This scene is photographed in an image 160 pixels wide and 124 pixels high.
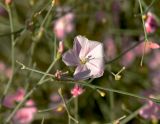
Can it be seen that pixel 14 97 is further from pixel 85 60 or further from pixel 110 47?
pixel 85 60

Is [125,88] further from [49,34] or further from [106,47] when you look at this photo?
[49,34]

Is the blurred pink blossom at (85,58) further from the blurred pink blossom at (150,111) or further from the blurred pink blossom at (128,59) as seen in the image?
the blurred pink blossom at (128,59)

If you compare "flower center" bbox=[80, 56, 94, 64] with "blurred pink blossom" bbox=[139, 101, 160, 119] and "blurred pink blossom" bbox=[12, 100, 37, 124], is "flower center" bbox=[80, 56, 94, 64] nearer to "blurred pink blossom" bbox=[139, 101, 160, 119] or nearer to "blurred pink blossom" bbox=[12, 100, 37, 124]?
"blurred pink blossom" bbox=[139, 101, 160, 119]

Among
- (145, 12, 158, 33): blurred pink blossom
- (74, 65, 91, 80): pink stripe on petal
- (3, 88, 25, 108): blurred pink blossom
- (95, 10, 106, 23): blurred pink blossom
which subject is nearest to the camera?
(74, 65, 91, 80): pink stripe on petal

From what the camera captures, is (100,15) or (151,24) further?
(100,15)

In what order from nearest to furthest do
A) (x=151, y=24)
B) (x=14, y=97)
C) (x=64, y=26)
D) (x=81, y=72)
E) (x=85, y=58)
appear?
(x=81, y=72), (x=85, y=58), (x=151, y=24), (x=14, y=97), (x=64, y=26)

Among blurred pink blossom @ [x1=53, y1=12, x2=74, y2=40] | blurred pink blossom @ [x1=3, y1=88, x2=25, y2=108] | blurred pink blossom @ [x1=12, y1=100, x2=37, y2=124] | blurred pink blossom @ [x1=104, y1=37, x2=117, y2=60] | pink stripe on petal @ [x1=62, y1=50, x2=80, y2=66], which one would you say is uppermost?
A: pink stripe on petal @ [x1=62, y1=50, x2=80, y2=66]

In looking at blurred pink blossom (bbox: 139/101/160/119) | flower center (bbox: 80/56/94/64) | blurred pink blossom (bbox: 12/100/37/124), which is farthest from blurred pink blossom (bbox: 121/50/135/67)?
flower center (bbox: 80/56/94/64)

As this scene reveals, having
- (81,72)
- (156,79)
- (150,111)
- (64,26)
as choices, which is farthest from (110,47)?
(81,72)
